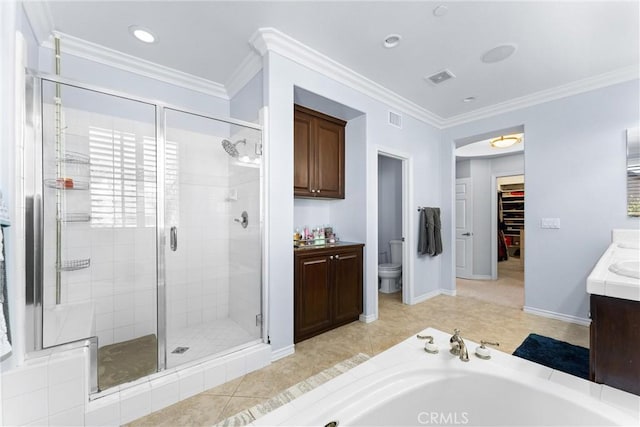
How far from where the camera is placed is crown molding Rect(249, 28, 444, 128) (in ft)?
7.16

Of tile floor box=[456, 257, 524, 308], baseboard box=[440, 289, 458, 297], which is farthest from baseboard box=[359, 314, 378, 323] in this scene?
tile floor box=[456, 257, 524, 308]

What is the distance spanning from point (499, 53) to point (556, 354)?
2.66 meters

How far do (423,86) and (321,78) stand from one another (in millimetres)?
1246

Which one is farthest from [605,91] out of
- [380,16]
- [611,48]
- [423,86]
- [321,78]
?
[321,78]

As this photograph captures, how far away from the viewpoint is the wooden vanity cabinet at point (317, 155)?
2.79m

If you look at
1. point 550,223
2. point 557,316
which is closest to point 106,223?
point 550,223

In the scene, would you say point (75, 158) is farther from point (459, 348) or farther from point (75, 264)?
point (459, 348)

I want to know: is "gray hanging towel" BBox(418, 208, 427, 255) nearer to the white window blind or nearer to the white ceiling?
the white ceiling

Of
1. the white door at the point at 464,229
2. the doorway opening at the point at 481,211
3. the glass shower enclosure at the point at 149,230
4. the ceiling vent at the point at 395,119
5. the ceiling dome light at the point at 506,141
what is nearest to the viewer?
the glass shower enclosure at the point at 149,230

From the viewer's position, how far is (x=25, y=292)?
1425mm

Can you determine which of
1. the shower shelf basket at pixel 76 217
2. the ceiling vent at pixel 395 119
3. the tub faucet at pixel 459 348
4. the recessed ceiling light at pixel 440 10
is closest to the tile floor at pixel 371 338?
the tub faucet at pixel 459 348

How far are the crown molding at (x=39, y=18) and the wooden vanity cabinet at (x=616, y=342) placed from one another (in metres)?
3.56

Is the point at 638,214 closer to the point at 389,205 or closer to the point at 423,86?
the point at 423,86

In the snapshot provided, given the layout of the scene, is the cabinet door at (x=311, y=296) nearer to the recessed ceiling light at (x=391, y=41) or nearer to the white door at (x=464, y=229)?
the recessed ceiling light at (x=391, y=41)
